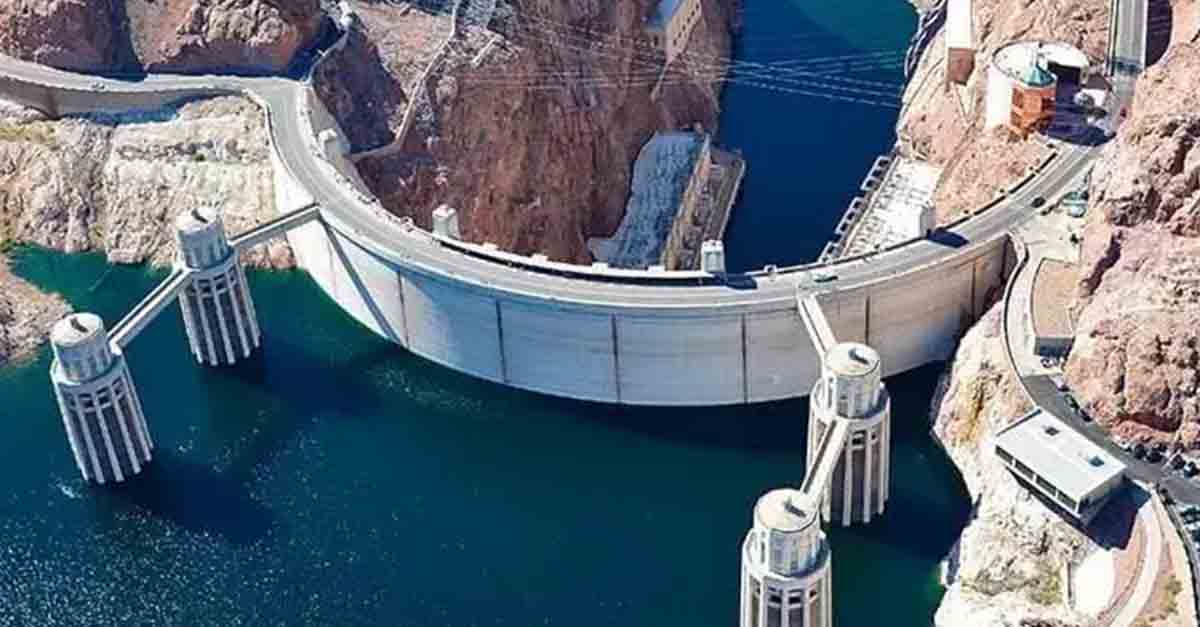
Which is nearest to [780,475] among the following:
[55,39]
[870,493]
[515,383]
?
[870,493]

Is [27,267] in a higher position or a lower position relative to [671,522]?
higher

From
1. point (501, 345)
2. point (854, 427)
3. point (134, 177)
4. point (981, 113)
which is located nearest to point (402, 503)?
point (501, 345)

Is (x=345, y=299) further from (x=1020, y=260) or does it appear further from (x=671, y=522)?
(x=1020, y=260)

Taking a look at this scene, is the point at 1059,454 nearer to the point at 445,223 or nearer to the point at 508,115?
the point at 445,223

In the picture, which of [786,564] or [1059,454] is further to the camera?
[1059,454]

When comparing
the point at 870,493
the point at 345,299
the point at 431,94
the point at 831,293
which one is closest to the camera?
the point at 870,493

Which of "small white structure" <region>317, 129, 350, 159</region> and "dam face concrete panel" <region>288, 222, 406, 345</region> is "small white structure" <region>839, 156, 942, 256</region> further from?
"small white structure" <region>317, 129, 350, 159</region>

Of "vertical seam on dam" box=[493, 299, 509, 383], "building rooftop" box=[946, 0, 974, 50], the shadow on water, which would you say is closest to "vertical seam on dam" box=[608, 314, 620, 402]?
"vertical seam on dam" box=[493, 299, 509, 383]

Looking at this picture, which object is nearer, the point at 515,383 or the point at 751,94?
the point at 515,383

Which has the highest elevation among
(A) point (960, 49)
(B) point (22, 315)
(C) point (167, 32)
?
(C) point (167, 32)
